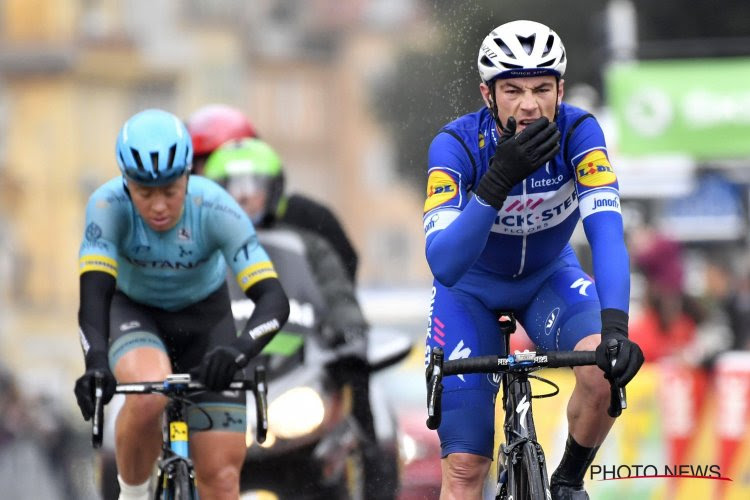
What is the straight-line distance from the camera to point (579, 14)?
105 feet

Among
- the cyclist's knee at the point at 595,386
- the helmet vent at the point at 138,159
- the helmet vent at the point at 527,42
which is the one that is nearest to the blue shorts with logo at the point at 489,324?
the cyclist's knee at the point at 595,386

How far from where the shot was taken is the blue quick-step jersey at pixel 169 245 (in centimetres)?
747

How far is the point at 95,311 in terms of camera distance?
284 inches

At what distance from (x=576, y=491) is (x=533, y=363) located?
2.84 ft

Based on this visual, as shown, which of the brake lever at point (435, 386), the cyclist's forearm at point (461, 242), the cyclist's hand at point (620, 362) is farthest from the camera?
the brake lever at point (435, 386)

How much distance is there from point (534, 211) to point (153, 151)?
171 cm

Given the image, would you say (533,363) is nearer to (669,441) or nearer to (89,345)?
(89,345)

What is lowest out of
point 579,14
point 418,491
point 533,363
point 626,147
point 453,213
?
point 418,491

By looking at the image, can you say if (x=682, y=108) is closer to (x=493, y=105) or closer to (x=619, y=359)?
(x=493, y=105)

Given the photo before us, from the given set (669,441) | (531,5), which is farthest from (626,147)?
(531,5)

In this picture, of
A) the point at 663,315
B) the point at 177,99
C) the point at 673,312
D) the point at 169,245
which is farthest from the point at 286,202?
the point at 177,99

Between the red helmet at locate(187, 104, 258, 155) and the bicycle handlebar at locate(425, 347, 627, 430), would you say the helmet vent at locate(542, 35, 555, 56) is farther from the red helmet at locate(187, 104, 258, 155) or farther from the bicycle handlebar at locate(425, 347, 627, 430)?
the red helmet at locate(187, 104, 258, 155)

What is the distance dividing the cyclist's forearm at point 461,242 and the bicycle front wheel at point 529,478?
29.2 inches

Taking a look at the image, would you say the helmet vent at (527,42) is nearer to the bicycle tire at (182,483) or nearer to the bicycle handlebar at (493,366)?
the bicycle handlebar at (493,366)
